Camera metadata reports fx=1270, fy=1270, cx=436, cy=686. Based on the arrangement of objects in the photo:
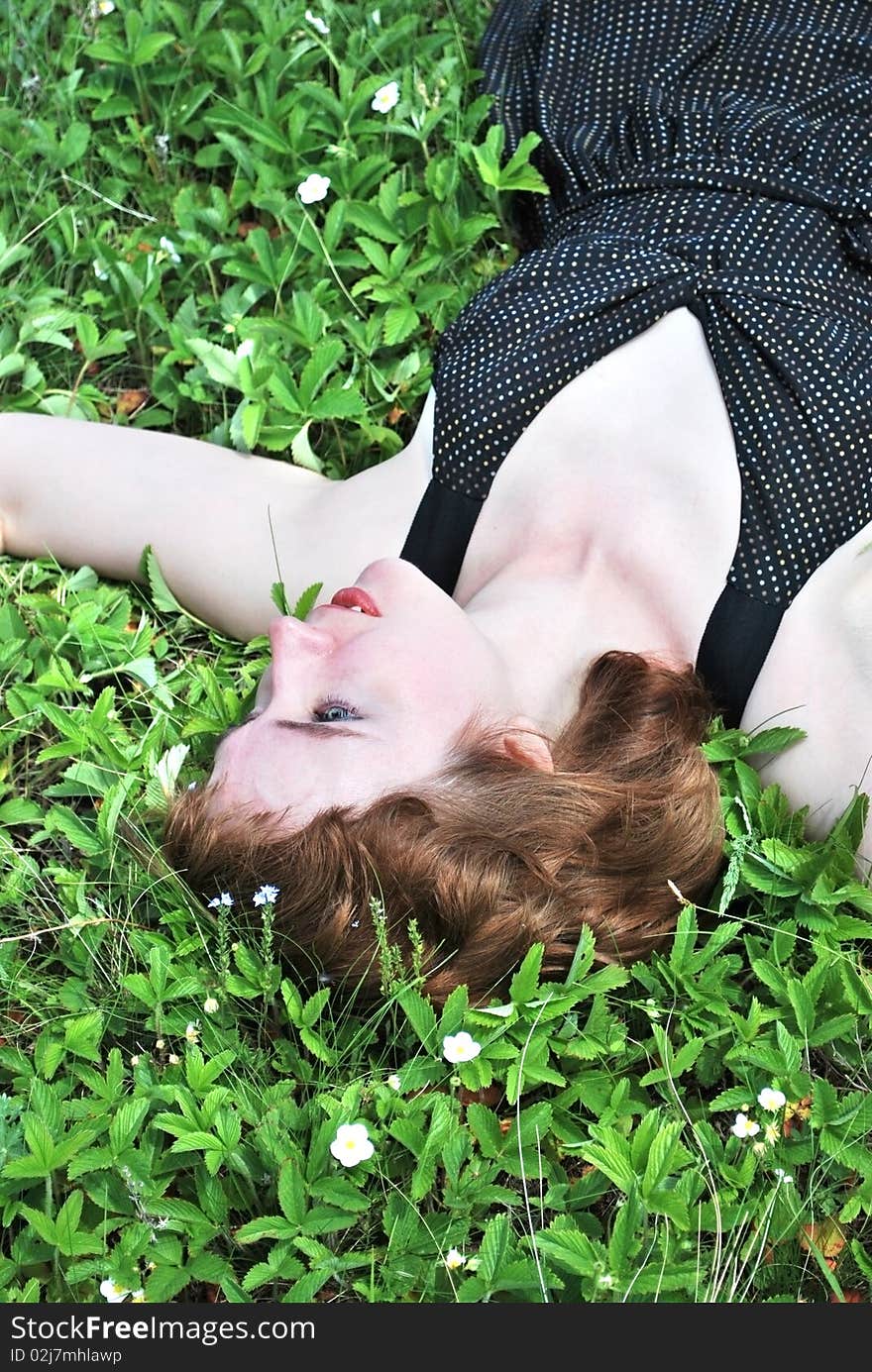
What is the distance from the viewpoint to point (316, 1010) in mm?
2271

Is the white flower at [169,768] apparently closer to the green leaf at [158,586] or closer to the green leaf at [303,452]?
the green leaf at [158,586]

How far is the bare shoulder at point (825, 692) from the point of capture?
2.49 m

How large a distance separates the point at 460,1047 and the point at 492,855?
334 millimetres

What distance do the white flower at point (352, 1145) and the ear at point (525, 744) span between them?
70 centimetres

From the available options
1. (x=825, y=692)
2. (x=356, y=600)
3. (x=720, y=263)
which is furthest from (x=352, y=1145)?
(x=720, y=263)

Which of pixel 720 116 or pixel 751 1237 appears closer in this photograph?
pixel 751 1237

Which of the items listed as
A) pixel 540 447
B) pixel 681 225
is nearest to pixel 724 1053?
pixel 540 447

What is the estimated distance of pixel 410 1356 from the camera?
6.56ft

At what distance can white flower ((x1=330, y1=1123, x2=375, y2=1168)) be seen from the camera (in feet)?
6.78

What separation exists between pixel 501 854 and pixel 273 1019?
55cm

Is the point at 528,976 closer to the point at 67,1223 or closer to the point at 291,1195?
the point at 291,1195

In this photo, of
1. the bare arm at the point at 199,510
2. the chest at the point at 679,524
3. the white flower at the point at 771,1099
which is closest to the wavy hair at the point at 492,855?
the chest at the point at 679,524

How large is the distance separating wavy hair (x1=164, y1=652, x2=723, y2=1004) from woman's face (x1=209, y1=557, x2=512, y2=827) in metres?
0.04

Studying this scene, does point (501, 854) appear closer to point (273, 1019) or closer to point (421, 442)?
point (273, 1019)
